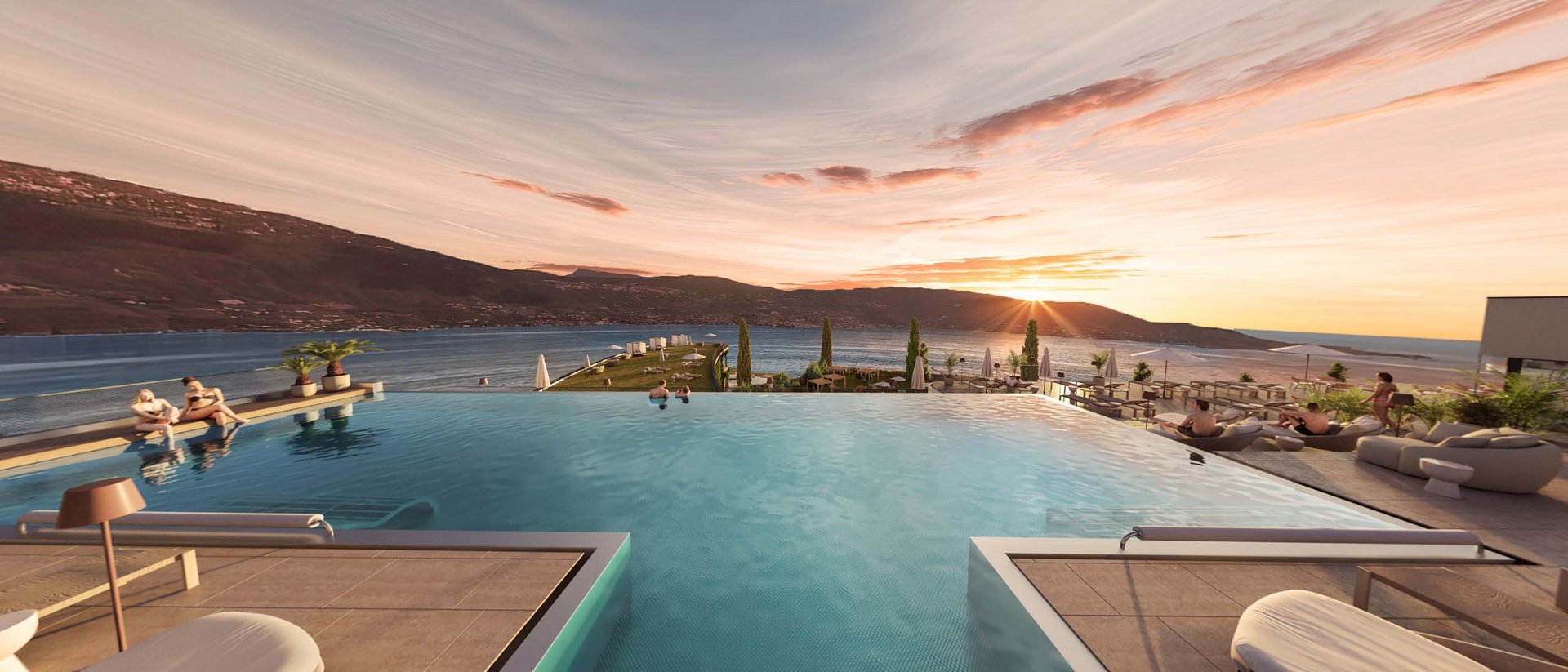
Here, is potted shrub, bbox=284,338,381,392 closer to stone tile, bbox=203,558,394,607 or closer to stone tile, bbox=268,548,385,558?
stone tile, bbox=268,548,385,558

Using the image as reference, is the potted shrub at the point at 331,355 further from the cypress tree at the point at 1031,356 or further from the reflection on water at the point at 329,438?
the cypress tree at the point at 1031,356

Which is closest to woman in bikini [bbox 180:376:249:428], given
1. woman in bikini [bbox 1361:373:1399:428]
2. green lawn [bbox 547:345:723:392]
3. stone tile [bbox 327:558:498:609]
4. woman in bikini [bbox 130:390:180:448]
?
woman in bikini [bbox 130:390:180:448]

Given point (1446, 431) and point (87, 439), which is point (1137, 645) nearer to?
point (1446, 431)

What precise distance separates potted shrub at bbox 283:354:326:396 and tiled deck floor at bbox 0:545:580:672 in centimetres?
1099

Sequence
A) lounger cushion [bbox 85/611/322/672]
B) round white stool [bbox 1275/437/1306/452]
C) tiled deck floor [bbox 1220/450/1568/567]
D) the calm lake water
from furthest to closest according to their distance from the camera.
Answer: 1. the calm lake water
2. round white stool [bbox 1275/437/1306/452]
3. tiled deck floor [bbox 1220/450/1568/567]
4. lounger cushion [bbox 85/611/322/672]

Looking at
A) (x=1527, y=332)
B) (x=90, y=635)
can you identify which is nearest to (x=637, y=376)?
(x=90, y=635)

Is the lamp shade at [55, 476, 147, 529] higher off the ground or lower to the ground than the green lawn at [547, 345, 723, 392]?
higher

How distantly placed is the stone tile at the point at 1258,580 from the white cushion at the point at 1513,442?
5439mm

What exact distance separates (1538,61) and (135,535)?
69.8ft

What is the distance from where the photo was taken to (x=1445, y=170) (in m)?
10.9

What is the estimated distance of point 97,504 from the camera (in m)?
2.89

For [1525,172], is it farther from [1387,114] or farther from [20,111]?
[20,111]

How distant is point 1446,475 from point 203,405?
23.0 m

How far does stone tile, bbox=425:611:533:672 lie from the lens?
310 centimetres
